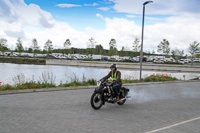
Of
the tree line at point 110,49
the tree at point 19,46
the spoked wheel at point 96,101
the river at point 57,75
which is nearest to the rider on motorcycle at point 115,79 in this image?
the spoked wheel at point 96,101

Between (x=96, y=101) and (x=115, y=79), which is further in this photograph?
(x=115, y=79)

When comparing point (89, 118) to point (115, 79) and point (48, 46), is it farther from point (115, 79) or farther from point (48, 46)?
point (48, 46)

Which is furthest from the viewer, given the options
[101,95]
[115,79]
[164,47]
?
[164,47]

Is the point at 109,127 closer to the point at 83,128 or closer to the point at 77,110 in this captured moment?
the point at 83,128

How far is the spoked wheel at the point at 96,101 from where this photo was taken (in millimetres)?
7662

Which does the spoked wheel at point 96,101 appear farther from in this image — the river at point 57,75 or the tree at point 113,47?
the tree at point 113,47

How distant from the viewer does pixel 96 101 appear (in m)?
7.86

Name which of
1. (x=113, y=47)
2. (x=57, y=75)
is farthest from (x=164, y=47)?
(x=57, y=75)

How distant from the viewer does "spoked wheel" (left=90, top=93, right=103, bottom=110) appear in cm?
766

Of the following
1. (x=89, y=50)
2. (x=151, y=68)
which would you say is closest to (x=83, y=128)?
(x=151, y=68)

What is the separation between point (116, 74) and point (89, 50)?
87605 mm

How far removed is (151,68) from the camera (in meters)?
48.2

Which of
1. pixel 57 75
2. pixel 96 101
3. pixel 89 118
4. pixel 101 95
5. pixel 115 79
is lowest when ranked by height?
pixel 57 75

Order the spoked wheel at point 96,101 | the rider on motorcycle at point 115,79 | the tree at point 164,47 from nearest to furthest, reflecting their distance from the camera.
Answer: the spoked wheel at point 96,101 < the rider on motorcycle at point 115,79 < the tree at point 164,47
